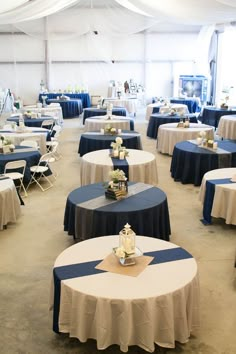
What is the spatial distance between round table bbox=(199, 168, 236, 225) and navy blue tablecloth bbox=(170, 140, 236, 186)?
65.1 inches

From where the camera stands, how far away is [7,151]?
8445 mm

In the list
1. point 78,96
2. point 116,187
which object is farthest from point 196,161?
point 78,96

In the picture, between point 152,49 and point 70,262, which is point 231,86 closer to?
point 152,49

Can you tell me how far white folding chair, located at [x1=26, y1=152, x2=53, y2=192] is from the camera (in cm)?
822

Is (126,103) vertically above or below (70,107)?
above

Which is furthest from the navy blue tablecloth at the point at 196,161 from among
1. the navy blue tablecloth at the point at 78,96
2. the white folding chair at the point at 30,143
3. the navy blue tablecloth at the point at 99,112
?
the navy blue tablecloth at the point at 78,96

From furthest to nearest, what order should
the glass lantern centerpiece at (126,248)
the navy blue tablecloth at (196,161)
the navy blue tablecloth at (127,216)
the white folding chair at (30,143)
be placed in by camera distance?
the white folding chair at (30,143)
the navy blue tablecloth at (196,161)
the navy blue tablecloth at (127,216)
the glass lantern centerpiece at (126,248)

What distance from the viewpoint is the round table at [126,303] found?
11.0 feet

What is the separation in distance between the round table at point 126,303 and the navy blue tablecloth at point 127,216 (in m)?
1.26

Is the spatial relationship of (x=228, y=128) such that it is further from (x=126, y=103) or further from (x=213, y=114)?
(x=126, y=103)

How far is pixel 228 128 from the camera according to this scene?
12.5 m

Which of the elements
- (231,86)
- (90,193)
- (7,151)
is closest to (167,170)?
Answer: (7,151)

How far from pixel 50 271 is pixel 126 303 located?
2086 millimetres

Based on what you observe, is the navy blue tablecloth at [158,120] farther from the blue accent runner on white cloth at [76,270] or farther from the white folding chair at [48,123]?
the blue accent runner on white cloth at [76,270]
